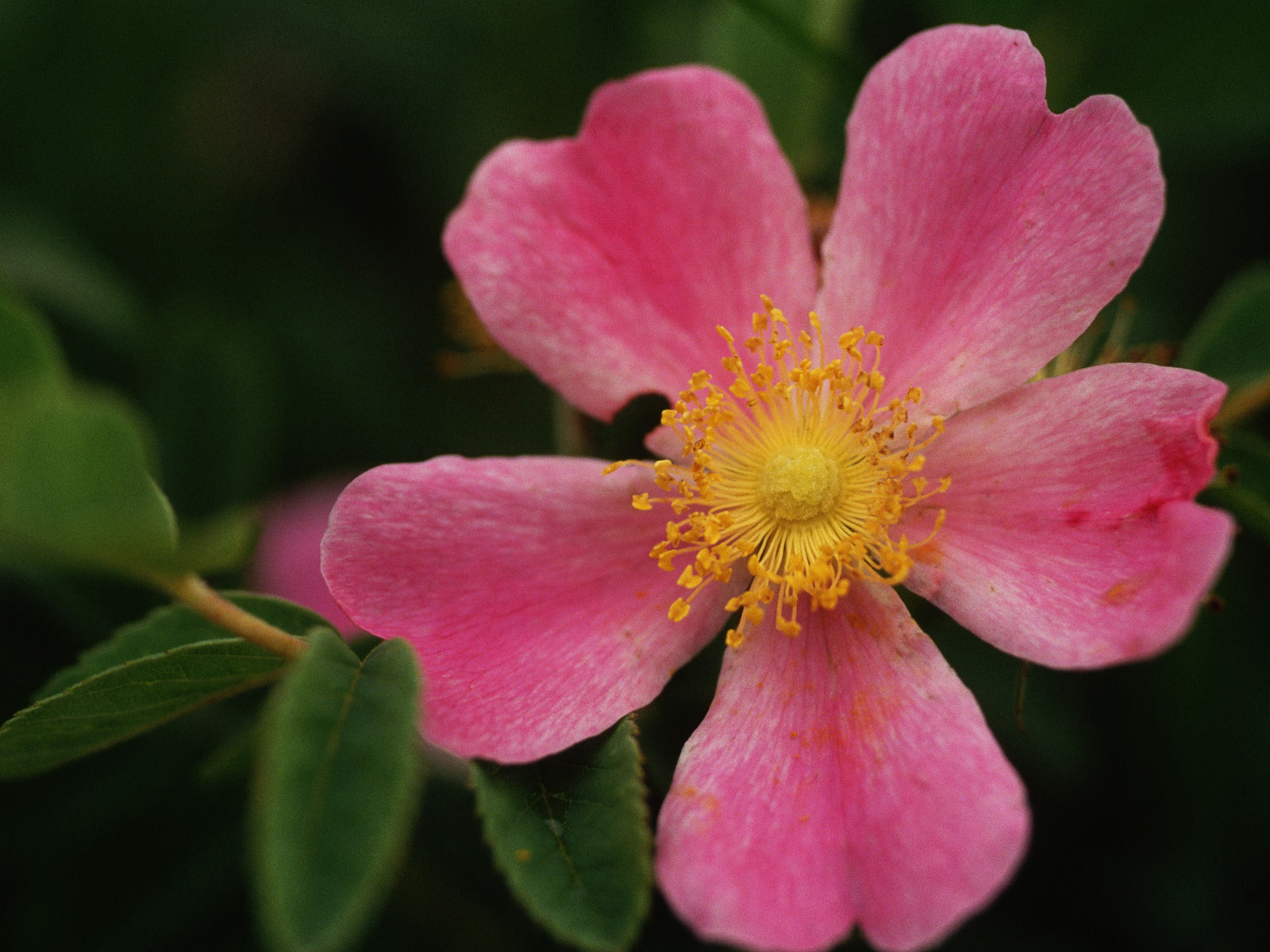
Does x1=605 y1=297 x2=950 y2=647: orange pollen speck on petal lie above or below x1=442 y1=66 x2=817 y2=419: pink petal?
below

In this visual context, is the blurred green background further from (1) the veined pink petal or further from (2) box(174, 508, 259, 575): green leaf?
(2) box(174, 508, 259, 575): green leaf

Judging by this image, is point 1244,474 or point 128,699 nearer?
point 128,699

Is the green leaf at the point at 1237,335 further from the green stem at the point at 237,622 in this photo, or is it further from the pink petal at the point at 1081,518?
the green stem at the point at 237,622

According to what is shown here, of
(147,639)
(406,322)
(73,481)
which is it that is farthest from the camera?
(406,322)

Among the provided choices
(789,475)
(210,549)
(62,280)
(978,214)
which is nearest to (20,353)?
(210,549)

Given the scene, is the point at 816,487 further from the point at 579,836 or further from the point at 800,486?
the point at 579,836

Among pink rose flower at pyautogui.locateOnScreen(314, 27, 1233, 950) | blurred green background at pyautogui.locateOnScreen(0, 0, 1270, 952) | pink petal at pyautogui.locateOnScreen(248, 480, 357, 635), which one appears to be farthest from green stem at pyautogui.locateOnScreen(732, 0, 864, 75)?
pink petal at pyautogui.locateOnScreen(248, 480, 357, 635)

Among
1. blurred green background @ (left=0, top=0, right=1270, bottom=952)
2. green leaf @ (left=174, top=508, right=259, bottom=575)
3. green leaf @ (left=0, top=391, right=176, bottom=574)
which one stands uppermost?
green leaf @ (left=0, top=391, right=176, bottom=574)
